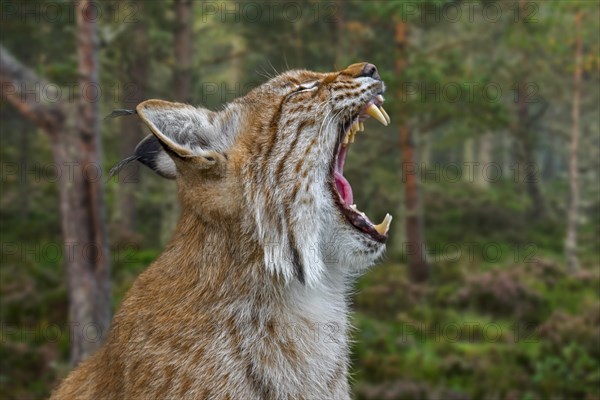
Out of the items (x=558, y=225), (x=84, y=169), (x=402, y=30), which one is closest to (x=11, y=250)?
(x=84, y=169)

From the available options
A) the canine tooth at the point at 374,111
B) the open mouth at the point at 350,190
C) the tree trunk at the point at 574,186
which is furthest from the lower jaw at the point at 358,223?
the tree trunk at the point at 574,186

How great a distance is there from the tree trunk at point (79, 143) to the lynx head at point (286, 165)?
224 inches

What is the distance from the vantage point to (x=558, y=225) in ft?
71.1

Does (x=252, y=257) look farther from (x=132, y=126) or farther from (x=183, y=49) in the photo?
(x=132, y=126)

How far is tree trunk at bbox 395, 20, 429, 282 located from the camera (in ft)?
47.2

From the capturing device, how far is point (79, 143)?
9242 mm

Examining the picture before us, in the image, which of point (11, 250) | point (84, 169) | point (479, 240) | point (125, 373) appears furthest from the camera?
point (479, 240)

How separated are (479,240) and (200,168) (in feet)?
57.9

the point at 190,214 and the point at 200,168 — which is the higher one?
the point at 200,168

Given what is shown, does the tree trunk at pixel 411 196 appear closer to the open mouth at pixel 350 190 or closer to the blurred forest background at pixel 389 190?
the blurred forest background at pixel 389 190

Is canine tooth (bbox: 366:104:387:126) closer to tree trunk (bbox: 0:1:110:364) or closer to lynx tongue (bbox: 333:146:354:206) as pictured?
lynx tongue (bbox: 333:146:354:206)

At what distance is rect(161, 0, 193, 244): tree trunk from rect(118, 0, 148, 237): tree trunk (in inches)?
28.6

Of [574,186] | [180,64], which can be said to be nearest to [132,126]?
[180,64]

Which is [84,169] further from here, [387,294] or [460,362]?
[387,294]
